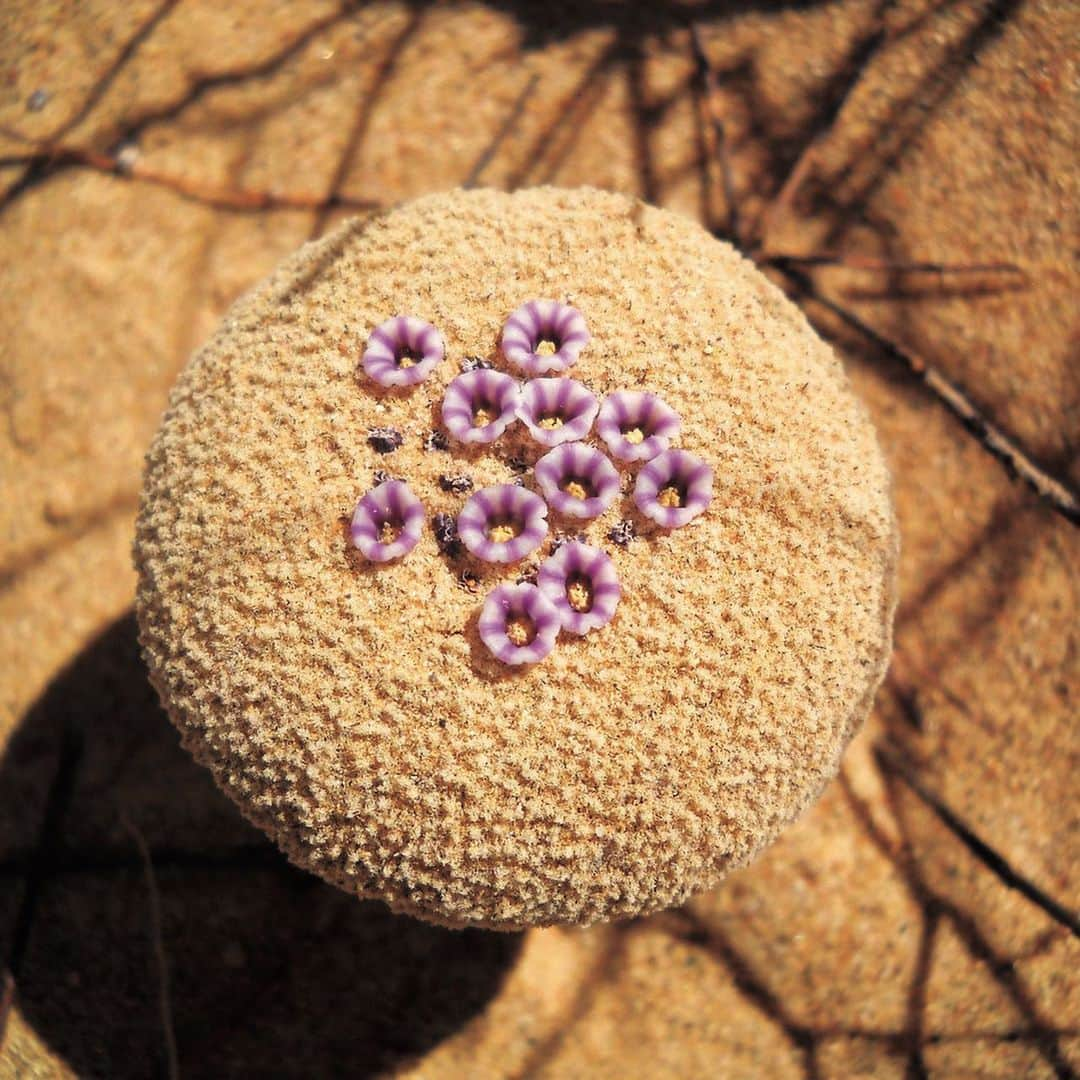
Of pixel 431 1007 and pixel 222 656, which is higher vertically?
pixel 222 656

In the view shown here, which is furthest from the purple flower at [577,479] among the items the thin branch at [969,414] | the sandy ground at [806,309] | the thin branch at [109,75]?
the thin branch at [109,75]

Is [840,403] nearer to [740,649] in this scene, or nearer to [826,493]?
[826,493]

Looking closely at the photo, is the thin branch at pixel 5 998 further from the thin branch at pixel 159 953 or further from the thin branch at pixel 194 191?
the thin branch at pixel 194 191

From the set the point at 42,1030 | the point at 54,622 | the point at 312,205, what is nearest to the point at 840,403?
the point at 312,205

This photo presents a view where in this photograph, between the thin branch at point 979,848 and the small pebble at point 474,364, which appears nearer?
the small pebble at point 474,364

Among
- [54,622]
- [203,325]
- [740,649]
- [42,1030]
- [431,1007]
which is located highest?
[203,325]

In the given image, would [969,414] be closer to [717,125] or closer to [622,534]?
[717,125]

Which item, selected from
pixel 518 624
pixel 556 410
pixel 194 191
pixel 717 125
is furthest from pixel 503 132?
pixel 518 624
